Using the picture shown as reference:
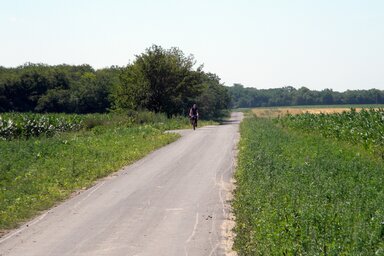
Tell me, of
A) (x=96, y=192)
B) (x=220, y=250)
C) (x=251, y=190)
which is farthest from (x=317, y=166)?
(x=220, y=250)

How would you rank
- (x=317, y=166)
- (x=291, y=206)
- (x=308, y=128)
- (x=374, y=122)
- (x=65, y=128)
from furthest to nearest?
(x=65, y=128)
(x=308, y=128)
(x=374, y=122)
(x=317, y=166)
(x=291, y=206)

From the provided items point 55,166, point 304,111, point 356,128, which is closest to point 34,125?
point 55,166

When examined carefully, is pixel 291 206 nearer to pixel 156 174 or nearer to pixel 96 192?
pixel 96 192

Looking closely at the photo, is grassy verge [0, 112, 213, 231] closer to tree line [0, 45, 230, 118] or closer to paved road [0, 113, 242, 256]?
paved road [0, 113, 242, 256]

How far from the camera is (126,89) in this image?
56.5 metres

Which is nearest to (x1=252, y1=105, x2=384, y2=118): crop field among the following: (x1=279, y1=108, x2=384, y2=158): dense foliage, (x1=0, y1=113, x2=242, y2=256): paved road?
(x1=279, y1=108, x2=384, y2=158): dense foliage

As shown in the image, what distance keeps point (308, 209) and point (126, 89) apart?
4742 cm

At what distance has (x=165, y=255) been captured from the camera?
9.96 m

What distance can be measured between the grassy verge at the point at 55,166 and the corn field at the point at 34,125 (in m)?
9.73

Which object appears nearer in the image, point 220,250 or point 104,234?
point 220,250

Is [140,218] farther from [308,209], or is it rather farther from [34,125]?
[34,125]

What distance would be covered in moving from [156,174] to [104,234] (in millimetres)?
8362

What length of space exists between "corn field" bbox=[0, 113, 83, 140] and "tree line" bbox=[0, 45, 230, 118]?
9.55m

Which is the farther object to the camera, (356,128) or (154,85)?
(154,85)
